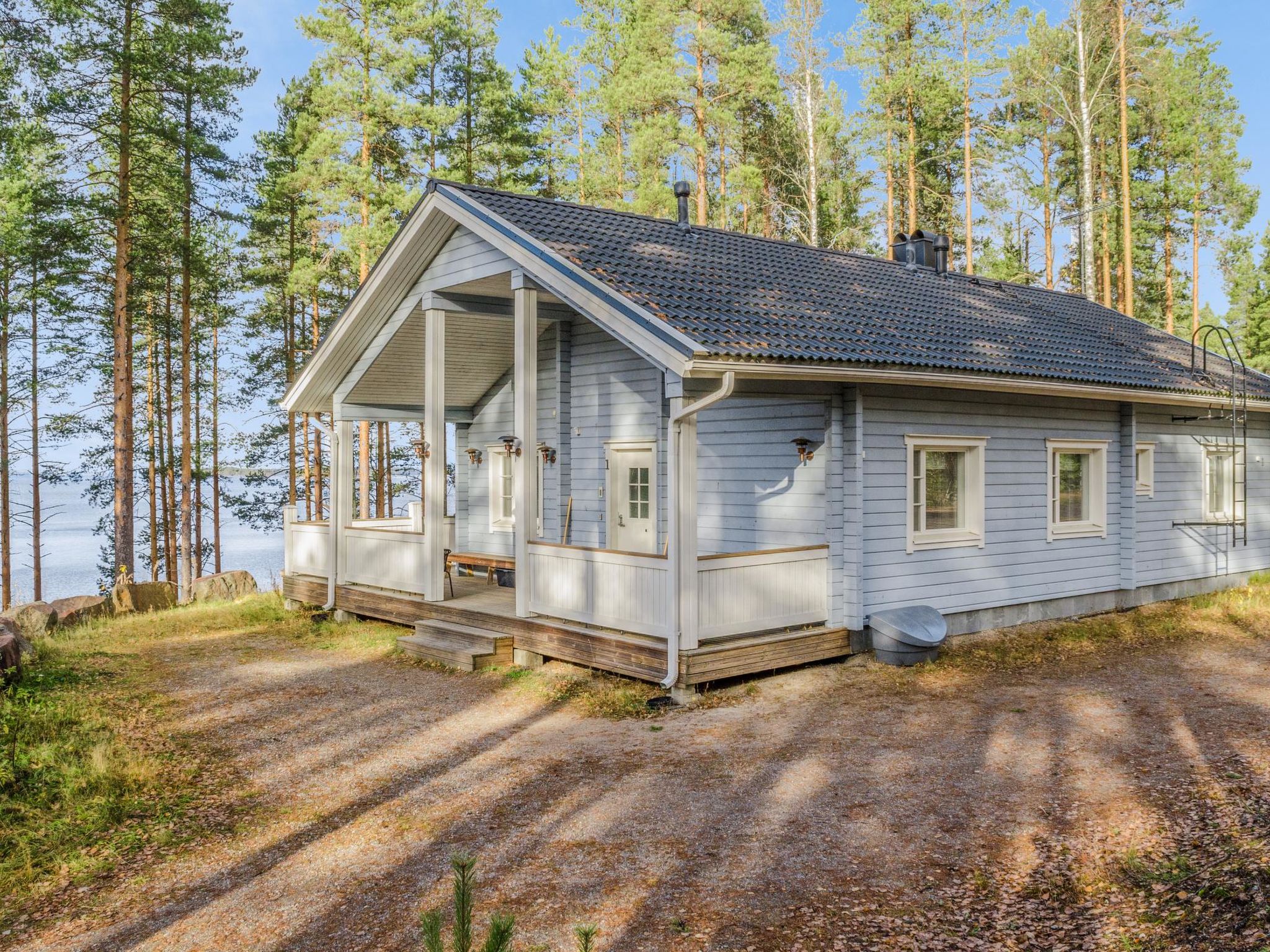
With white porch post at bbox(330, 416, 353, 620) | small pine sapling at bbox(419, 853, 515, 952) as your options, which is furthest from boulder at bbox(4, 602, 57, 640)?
small pine sapling at bbox(419, 853, 515, 952)

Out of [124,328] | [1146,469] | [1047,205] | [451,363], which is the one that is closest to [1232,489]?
[1146,469]

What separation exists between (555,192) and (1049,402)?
17833 millimetres

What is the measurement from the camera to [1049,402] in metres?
11.0

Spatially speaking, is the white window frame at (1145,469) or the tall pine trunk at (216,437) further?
the tall pine trunk at (216,437)

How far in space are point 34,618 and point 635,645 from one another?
31.1ft

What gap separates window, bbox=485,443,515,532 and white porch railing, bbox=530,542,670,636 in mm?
5031

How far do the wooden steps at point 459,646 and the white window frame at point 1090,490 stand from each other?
6.51 metres

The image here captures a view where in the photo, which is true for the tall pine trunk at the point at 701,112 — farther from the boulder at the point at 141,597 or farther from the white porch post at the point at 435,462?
the boulder at the point at 141,597

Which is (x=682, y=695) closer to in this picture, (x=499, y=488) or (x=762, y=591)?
(x=762, y=591)

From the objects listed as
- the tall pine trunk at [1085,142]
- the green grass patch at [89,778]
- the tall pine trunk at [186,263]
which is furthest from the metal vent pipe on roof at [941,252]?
the tall pine trunk at [186,263]

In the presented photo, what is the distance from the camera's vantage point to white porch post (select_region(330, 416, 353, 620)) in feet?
41.5

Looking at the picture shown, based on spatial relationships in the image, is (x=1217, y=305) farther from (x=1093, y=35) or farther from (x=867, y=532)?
(x=867, y=532)

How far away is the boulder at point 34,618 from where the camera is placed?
12539 mm

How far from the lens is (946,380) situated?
9117 millimetres
